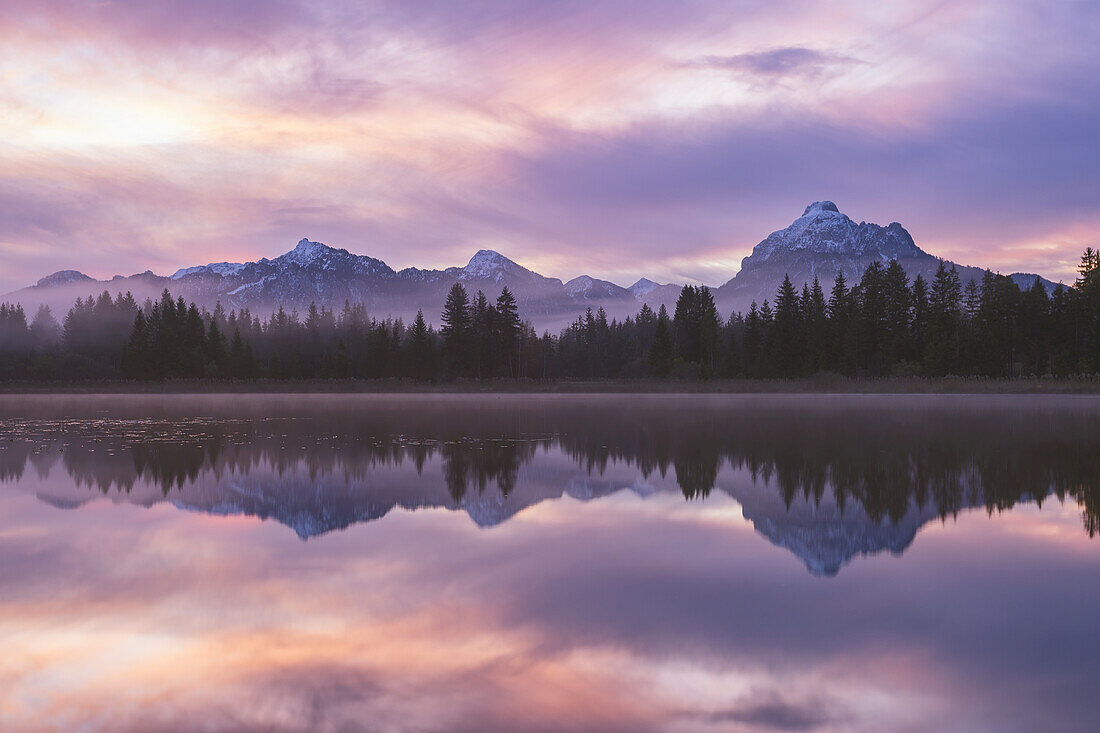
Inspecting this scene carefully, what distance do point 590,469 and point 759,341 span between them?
345ft

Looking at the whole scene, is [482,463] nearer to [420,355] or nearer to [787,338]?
[787,338]

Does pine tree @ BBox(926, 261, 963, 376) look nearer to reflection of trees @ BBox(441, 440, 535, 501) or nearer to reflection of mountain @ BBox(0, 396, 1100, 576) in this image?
A: reflection of mountain @ BBox(0, 396, 1100, 576)

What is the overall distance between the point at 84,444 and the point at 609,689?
2295cm

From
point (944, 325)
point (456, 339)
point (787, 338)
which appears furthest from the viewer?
point (456, 339)

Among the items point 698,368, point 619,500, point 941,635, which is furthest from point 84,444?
point 698,368

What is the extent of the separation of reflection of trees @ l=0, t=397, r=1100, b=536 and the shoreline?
41810 millimetres

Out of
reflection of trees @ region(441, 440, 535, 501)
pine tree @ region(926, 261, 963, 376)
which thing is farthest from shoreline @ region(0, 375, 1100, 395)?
reflection of trees @ region(441, 440, 535, 501)

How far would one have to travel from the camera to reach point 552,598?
7559 mm

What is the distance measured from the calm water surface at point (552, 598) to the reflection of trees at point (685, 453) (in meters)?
0.20

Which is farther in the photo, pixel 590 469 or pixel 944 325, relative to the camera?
pixel 944 325

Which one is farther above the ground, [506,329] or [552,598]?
[506,329]

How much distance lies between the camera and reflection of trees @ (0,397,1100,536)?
1437cm

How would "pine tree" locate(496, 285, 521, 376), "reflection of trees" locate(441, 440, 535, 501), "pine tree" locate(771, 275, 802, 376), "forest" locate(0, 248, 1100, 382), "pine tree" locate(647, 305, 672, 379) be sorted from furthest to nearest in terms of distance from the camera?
"pine tree" locate(496, 285, 521, 376) → "pine tree" locate(647, 305, 672, 379) → "pine tree" locate(771, 275, 802, 376) → "forest" locate(0, 248, 1100, 382) → "reflection of trees" locate(441, 440, 535, 501)

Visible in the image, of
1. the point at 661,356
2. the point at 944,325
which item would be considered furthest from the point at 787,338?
the point at 661,356
